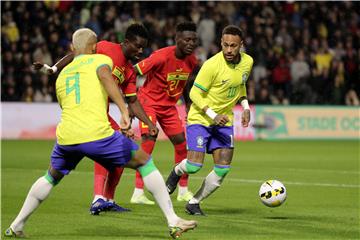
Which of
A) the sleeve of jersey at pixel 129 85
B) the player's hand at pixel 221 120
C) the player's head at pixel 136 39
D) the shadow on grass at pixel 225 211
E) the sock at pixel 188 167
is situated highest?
the player's head at pixel 136 39

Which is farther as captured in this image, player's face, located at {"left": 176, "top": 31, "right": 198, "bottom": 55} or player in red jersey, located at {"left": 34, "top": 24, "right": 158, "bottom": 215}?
player's face, located at {"left": 176, "top": 31, "right": 198, "bottom": 55}

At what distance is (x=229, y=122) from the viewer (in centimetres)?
1104

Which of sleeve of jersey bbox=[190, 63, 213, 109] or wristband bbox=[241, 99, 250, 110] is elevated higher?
sleeve of jersey bbox=[190, 63, 213, 109]

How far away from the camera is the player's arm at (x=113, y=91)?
328 inches

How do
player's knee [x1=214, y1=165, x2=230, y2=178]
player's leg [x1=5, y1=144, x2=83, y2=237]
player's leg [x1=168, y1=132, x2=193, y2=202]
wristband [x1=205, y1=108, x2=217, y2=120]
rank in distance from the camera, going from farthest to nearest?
player's leg [x1=168, y1=132, x2=193, y2=202] < player's knee [x1=214, y1=165, x2=230, y2=178] < wristband [x1=205, y1=108, x2=217, y2=120] < player's leg [x1=5, y1=144, x2=83, y2=237]

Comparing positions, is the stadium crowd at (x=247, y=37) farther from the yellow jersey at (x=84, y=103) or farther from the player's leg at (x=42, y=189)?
the yellow jersey at (x=84, y=103)

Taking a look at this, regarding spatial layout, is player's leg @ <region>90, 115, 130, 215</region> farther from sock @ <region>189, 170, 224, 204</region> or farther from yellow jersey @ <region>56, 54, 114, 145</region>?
yellow jersey @ <region>56, 54, 114, 145</region>

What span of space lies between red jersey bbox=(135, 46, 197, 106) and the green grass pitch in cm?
149

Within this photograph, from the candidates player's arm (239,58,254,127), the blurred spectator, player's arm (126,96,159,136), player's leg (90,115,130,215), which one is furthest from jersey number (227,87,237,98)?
the blurred spectator

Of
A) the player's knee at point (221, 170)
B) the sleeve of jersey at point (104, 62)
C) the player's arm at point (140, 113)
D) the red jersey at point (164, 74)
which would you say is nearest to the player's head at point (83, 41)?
the sleeve of jersey at point (104, 62)

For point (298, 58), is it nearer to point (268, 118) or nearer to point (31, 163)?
point (268, 118)

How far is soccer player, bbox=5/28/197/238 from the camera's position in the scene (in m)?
8.45

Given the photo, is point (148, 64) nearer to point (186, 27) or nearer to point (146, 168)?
point (186, 27)

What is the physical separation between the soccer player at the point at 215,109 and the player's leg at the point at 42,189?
247 cm
